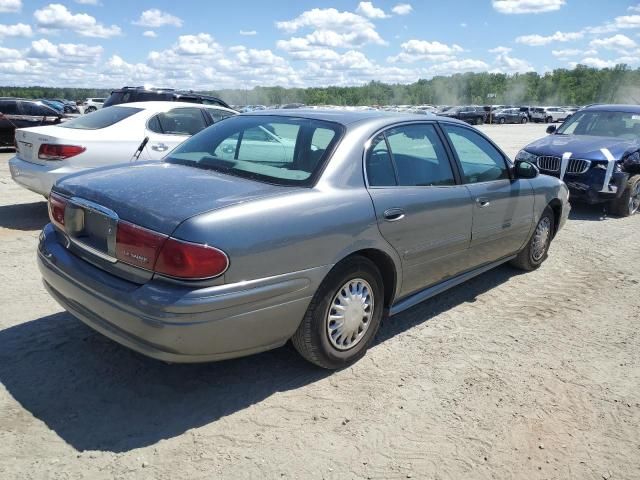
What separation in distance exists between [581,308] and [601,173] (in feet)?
13.9

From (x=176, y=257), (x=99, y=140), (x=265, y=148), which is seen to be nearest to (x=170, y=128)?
(x=99, y=140)

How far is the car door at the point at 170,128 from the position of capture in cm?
701

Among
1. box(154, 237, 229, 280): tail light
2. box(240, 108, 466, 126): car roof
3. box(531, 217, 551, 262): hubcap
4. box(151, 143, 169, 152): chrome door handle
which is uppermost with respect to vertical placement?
box(240, 108, 466, 126): car roof

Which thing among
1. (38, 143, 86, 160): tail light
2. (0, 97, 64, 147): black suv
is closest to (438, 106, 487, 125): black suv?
(0, 97, 64, 147): black suv

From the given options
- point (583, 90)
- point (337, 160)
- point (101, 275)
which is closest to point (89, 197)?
point (101, 275)

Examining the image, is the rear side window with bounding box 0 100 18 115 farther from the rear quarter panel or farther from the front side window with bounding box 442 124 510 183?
the rear quarter panel

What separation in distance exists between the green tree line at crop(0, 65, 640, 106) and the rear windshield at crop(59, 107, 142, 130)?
229 feet

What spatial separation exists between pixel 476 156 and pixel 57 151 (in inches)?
185

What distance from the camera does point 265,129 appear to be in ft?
12.8

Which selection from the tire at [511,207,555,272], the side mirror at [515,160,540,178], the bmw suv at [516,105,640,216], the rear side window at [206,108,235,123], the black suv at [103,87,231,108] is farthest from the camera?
the black suv at [103,87,231,108]

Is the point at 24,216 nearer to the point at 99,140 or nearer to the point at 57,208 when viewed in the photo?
the point at 99,140

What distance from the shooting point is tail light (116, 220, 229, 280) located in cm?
261

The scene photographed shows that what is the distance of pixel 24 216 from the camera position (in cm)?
711

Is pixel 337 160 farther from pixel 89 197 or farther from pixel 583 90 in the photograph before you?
pixel 583 90
